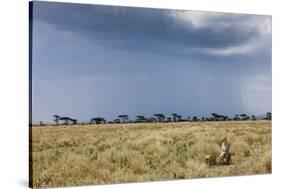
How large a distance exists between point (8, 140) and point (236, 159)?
2350 mm

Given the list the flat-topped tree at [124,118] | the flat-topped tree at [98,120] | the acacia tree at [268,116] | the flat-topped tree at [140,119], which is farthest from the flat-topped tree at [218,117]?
the flat-topped tree at [98,120]

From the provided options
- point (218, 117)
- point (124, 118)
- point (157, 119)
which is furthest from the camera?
point (218, 117)

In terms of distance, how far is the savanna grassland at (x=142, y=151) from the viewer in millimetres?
5062

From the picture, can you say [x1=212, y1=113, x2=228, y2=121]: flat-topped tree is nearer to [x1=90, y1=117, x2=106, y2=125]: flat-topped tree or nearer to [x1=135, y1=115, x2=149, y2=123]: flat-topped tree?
[x1=135, y1=115, x2=149, y2=123]: flat-topped tree

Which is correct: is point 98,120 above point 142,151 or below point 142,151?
above

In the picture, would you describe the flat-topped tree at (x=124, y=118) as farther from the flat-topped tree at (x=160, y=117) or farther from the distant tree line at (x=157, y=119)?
the flat-topped tree at (x=160, y=117)

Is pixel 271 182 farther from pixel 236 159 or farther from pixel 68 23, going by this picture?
pixel 68 23

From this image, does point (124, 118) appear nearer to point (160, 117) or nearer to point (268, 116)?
point (160, 117)

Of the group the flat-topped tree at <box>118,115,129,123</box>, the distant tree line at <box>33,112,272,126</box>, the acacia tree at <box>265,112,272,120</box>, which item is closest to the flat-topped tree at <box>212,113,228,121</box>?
the distant tree line at <box>33,112,272,126</box>

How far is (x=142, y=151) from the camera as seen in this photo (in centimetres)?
543

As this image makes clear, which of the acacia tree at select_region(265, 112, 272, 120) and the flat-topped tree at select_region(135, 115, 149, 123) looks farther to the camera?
the acacia tree at select_region(265, 112, 272, 120)

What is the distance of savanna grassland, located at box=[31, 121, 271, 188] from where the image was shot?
5.06 m

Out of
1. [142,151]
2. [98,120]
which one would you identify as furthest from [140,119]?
[98,120]

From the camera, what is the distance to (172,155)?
5.53 m
